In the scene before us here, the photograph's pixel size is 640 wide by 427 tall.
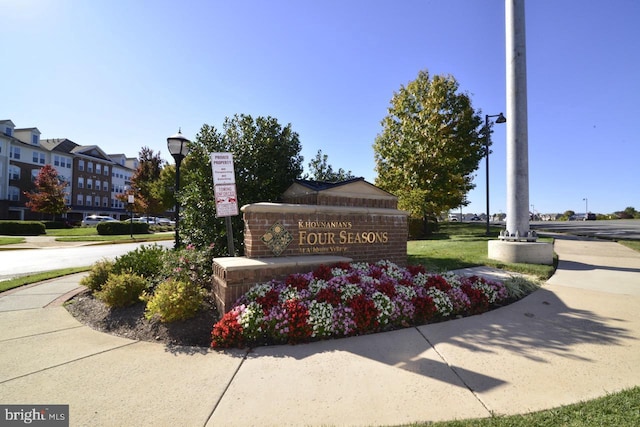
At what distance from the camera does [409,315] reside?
466cm

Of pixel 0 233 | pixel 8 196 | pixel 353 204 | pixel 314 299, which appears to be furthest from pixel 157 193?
pixel 314 299

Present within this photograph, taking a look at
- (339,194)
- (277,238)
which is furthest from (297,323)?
(339,194)

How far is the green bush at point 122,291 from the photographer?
529 centimetres

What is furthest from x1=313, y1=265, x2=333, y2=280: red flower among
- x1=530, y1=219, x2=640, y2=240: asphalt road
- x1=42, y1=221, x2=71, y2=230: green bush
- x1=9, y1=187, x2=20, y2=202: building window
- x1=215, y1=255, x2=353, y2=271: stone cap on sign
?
x1=9, y1=187, x2=20, y2=202: building window

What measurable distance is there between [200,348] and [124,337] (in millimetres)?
1391

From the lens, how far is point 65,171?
48.0 m

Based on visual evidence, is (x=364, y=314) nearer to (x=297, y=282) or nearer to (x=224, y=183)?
(x=297, y=282)

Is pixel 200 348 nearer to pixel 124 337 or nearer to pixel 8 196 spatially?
pixel 124 337

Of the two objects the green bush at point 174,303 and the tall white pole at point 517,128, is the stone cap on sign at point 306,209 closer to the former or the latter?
the green bush at point 174,303

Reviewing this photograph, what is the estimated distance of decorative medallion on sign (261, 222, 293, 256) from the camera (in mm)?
5641

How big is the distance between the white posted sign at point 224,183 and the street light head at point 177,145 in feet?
10.0

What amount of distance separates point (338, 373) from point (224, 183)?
4.16 m

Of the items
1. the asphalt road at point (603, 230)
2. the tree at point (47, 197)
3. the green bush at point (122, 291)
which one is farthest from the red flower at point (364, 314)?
the tree at point (47, 197)

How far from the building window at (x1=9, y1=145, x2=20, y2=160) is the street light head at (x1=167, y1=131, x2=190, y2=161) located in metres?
49.4
